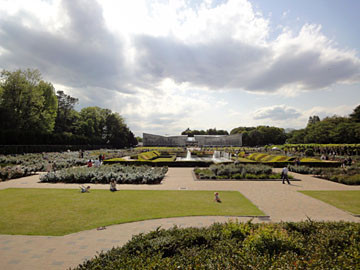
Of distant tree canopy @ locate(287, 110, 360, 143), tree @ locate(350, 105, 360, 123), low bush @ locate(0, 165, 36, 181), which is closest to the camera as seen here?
low bush @ locate(0, 165, 36, 181)

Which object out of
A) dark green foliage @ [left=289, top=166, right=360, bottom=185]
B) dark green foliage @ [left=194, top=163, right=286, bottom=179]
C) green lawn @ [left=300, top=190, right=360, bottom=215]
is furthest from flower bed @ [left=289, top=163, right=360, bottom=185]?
dark green foliage @ [left=194, top=163, right=286, bottom=179]

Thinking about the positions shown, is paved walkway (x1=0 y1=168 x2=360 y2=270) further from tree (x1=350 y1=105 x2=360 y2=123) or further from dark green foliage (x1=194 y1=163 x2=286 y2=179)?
tree (x1=350 y1=105 x2=360 y2=123)

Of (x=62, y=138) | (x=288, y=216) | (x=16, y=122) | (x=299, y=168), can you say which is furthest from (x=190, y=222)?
(x=62, y=138)

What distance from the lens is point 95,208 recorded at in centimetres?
878

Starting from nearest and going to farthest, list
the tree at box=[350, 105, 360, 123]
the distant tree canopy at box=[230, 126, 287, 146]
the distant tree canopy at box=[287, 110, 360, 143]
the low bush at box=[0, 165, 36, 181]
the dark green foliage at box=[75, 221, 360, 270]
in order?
1. the dark green foliage at box=[75, 221, 360, 270]
2. the low bush at box=[0, 165, 36, 181]
3. the distant tree canopy at box=[287, 110, 360, 143]
4. the tree at box=[350, 105, 360, 123]
5. the distant tree canopy at box=[230, 126, 287, 146]

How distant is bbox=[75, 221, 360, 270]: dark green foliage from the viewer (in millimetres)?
3443

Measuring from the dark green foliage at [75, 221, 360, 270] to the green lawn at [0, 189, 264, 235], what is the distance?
3.05 metres

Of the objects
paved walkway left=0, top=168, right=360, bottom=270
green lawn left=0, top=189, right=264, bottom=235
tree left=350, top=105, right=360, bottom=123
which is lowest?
paved walkway left=0, top=168, right=360, bottom=270

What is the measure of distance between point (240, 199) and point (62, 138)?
4708cm

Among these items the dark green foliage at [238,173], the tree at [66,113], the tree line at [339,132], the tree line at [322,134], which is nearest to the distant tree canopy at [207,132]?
the tree line at [322,134]

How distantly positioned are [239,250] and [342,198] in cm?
986

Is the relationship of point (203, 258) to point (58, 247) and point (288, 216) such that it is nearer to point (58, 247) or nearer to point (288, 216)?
point (58, 247)

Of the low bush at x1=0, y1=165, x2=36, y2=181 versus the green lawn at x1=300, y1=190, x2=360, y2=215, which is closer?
the green lawn at x1=300, y1=190, x2=360, y2=215

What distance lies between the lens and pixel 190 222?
732 centimetres
